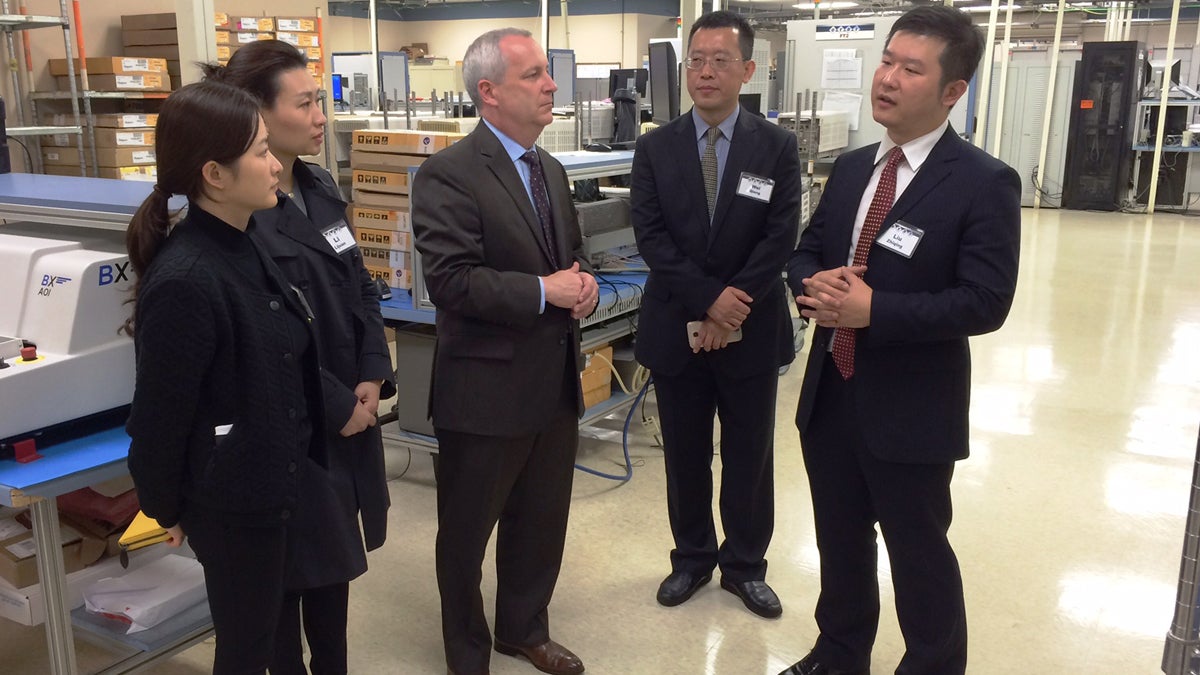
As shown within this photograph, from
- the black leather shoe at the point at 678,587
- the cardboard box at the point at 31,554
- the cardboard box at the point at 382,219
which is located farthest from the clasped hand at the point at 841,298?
the cardboard box at the point at 382,219

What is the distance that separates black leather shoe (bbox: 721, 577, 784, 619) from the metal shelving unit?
16.5 feet

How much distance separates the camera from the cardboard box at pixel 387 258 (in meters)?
3.71

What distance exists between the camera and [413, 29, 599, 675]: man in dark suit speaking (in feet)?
6.71

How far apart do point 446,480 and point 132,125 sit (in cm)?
516

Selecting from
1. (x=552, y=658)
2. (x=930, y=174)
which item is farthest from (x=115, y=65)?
(x=930, y=174)

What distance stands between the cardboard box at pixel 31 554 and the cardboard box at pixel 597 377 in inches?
78.4

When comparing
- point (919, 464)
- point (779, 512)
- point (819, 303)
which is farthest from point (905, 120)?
point (779, 512)

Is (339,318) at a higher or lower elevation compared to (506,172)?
lower

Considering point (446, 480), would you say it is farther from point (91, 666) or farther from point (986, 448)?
point (986, 448)

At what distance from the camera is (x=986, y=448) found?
13.3 ft

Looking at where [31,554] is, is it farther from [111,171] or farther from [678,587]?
[111,171]

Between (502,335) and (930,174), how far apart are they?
1003 millimetres

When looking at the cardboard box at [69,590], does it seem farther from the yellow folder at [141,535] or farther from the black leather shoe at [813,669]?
the black leather shoe at [813,669]

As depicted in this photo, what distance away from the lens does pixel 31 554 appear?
6.91ft
